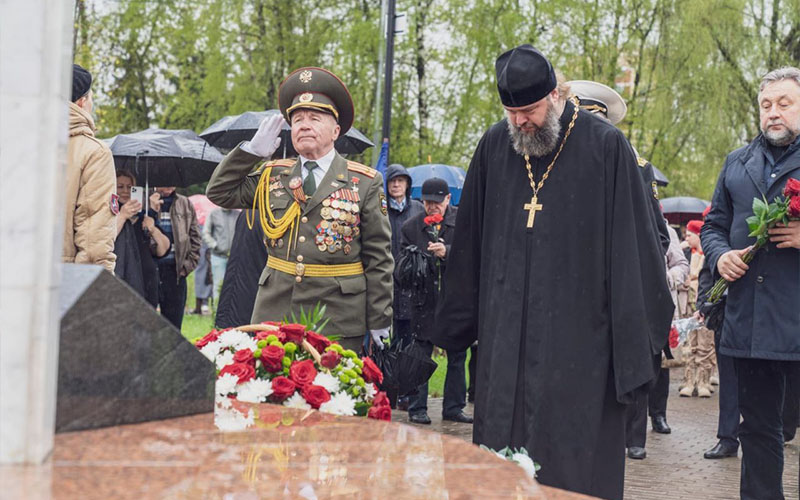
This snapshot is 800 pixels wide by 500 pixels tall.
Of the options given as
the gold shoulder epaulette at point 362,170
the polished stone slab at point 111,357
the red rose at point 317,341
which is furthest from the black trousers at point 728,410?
the polished stone slab at point 111,357

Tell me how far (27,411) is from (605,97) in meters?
5.31

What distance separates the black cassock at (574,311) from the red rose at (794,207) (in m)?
1.00

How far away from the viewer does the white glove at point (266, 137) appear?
197 inches

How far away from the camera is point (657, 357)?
4.35 metres

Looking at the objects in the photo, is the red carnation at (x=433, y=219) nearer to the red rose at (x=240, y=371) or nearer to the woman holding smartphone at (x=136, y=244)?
the woman holding smartphone at (x=136, y=244)

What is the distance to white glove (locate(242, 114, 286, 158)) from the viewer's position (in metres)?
5.01

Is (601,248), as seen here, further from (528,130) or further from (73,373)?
(73,373)

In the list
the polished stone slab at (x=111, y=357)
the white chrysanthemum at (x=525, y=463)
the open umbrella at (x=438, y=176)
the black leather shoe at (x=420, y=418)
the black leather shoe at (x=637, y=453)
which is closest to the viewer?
the polished stone slab at (x=111, y=357)

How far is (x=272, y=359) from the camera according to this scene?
358 centimetres

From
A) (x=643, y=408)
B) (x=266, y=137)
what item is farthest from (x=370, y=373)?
(x=643, y=408)

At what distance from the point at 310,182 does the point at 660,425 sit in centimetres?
461

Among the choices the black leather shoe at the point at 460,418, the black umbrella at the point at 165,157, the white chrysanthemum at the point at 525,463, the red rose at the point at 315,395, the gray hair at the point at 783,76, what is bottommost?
the black leather shoe at the point at 460,418

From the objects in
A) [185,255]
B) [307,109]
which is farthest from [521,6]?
[307,109]

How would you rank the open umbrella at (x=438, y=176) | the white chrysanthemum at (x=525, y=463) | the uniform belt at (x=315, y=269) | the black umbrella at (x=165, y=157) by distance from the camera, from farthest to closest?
the open umbrella at (x=438, y=176) < the black umbrella at (x=165, y=157) < the uniform belt at (x=315, y=269) < the white chrysanthemum at (x=525, y=463)
